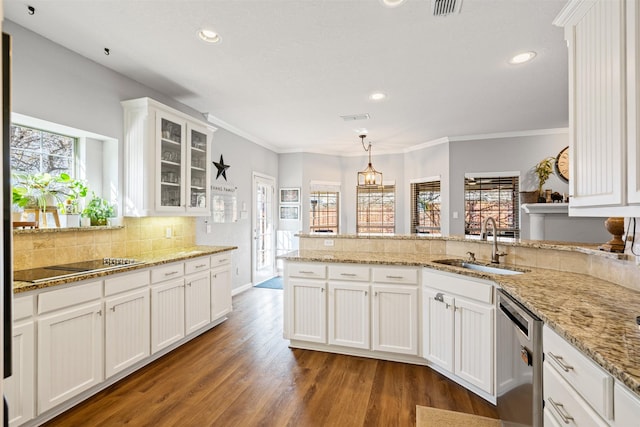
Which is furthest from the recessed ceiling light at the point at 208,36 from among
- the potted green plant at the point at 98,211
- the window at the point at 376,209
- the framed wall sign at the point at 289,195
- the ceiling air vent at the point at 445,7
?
the window at the point at 376,209

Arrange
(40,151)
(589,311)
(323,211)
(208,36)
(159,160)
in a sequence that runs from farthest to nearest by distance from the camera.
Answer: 1. (323,211)
2. (159,160)
3. (40,151)
4. (208,36)
5. (589,311)

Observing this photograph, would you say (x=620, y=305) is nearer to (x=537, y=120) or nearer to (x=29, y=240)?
(x=29, y=240)

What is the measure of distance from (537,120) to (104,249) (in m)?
5.80

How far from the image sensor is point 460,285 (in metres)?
2.39

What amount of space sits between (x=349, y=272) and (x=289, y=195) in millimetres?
4084

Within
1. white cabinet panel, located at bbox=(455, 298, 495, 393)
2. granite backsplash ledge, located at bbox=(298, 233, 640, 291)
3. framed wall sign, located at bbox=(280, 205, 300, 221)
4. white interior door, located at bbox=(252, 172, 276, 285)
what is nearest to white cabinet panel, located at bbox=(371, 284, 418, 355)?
white cabinet panel, located at bbox=(455, 298, 495, 393)

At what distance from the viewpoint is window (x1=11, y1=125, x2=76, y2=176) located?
2.54m

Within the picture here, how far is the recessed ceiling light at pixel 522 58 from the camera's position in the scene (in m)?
2.78

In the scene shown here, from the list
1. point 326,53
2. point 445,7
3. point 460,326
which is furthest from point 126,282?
point 445,7

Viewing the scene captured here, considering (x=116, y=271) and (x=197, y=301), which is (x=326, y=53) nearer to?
(x=116, y=271)

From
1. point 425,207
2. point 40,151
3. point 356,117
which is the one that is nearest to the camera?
point 40,151

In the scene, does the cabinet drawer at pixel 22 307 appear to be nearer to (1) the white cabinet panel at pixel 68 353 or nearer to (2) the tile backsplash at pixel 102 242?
(1) the white cabinet panel at pixel 68 353

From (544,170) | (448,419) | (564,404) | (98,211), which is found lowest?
(448,419)

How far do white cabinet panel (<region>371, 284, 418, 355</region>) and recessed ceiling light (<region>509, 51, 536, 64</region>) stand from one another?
7.29 feet
